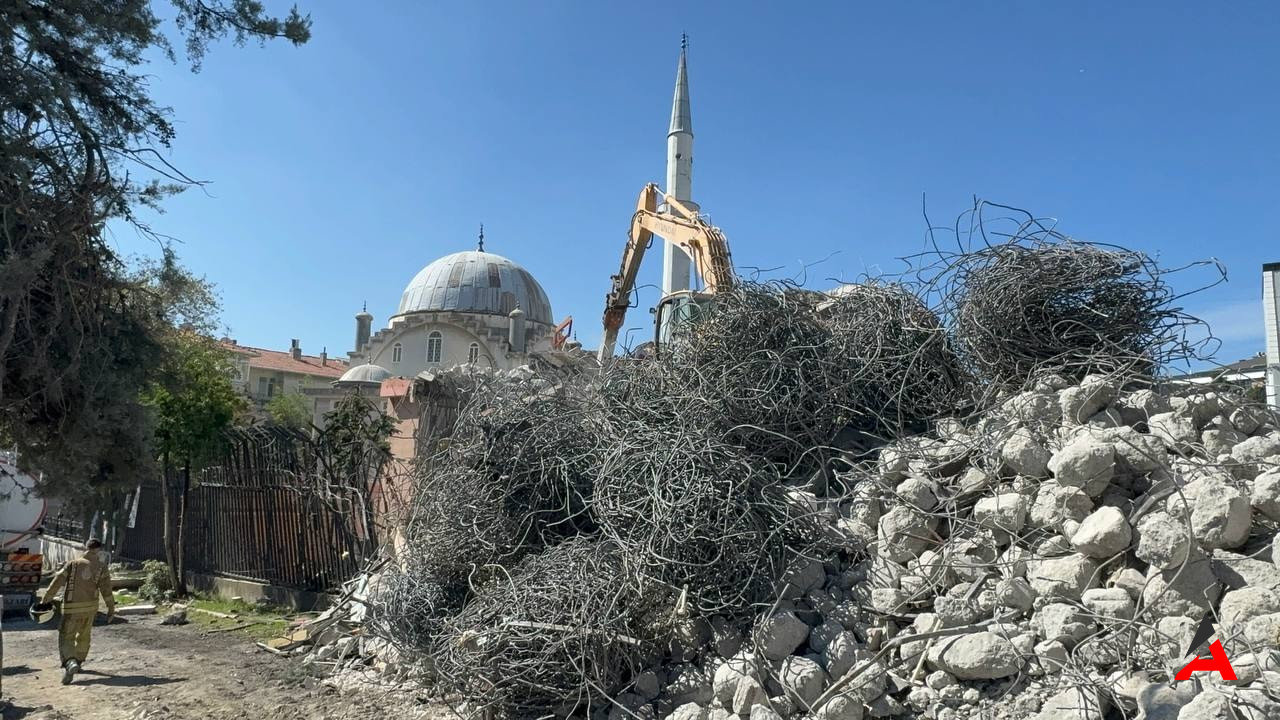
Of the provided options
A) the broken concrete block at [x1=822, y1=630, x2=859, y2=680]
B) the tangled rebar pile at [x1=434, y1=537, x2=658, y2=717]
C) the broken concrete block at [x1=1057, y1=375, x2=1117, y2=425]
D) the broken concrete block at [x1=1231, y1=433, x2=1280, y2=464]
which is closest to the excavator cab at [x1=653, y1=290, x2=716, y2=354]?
the tangled rebar pile at [x1=434, y1=537, x2=658, y2=717]

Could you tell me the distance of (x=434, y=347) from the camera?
46.8 meters

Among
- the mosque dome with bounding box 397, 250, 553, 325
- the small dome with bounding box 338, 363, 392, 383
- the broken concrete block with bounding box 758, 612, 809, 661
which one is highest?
the mosque dome with bounding box 397, 250, 553, 325

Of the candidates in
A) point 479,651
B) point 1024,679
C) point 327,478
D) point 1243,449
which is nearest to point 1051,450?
point 1243,449

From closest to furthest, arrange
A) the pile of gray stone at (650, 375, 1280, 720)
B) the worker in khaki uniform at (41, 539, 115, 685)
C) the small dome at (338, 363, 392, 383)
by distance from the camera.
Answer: the pile of gray stone at (650, 375, 1280, 720) < the worker in khaki uniform at (41, 539, 115, 685) < the small dome at (338, 363, 392, 383)

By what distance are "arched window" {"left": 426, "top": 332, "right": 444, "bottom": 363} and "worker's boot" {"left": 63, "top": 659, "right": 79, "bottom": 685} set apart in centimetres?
3900

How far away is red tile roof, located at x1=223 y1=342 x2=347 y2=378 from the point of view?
5369 centimetres

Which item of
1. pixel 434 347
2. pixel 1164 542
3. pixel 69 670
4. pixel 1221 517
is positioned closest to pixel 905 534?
pixel 1164 542

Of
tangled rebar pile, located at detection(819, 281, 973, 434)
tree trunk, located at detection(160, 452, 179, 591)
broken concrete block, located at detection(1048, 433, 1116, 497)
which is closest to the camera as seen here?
broken concrete block, located at detection(1048, 433, 1116, 497)

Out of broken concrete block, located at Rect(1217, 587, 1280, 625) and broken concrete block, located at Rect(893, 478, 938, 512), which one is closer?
broken concrete block, located at Rect(1217, 587, 1280, 625)

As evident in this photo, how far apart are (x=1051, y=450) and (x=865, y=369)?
5.47 feet

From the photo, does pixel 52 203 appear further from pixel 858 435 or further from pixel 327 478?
pixel 327 478

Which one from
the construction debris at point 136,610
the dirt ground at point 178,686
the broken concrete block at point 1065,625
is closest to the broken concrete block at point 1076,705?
the broken concrete block at point 1065,625

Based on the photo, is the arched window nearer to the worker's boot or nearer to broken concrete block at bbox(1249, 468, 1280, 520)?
the worker's boot

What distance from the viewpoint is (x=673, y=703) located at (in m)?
5.13
